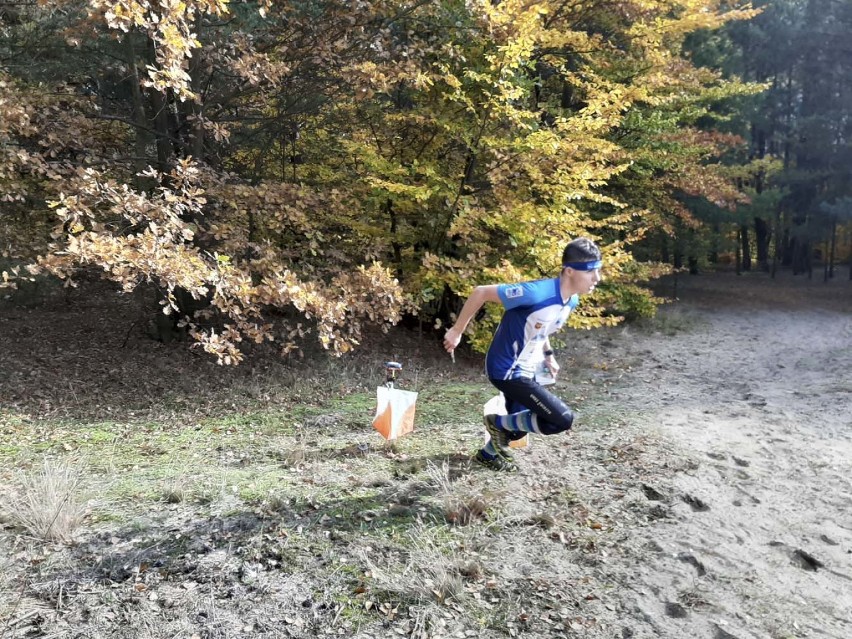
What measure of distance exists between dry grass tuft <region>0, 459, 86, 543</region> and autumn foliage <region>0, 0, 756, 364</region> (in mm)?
1958

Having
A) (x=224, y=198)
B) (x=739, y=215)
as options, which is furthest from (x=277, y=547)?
(x=739, y=215)

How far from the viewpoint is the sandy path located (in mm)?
3012

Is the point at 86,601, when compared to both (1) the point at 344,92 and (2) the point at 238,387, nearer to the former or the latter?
(2) the point at 238,387

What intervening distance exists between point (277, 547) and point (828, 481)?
165 inches

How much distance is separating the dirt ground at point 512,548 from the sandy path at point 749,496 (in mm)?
16

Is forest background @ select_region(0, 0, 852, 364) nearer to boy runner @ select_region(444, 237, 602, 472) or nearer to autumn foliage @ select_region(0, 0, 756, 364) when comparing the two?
autumn foliage @ select_region(0, 0, 756, 364)

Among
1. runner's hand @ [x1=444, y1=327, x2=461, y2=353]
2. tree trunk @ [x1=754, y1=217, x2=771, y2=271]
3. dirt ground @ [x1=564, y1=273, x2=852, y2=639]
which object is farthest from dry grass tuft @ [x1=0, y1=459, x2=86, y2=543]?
tree trunk @ [x1=754, y1=217, x2=771, y2=271]

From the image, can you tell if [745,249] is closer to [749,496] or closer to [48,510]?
[749,496]

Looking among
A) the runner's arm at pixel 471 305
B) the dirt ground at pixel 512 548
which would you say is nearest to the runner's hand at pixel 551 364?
the dirt ground at pixel 512 548

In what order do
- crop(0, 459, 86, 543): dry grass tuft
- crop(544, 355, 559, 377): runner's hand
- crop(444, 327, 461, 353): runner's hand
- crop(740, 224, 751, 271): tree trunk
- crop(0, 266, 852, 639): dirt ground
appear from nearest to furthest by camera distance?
crop(0, 266, 852, 639): dirt ground → crop(0, 459, 86, 543): dry grass tuft → crop(444, 327, 461, 353): runner's hand → crop(544, 355, 559, 377): runner's hand → crop(740, 224, 751, 271): tree trunk

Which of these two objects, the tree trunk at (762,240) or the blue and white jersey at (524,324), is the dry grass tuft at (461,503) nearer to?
the blue and white jersey at (524,324)

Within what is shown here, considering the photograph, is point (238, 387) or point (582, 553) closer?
point (582, 553)

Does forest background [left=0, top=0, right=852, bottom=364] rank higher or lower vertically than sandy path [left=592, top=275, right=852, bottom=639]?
higher

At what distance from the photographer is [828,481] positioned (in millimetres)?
4754
